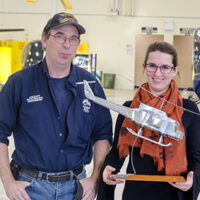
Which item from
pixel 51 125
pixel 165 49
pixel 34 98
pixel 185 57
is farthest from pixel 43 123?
pixel 185 57

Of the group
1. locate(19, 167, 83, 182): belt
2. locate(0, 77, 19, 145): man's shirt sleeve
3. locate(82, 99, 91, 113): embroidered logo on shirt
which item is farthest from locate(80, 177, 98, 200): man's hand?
locate(0, 77, 19, 145): man's shirt sleeve

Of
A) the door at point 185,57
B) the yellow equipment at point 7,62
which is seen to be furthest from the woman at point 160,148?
the door at point 185,57

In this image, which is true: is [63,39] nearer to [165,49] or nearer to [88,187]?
[165,49]

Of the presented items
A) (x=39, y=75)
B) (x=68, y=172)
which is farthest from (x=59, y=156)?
(x=39, y=75)

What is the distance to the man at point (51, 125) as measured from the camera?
6.90 ft

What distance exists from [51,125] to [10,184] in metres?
0.43

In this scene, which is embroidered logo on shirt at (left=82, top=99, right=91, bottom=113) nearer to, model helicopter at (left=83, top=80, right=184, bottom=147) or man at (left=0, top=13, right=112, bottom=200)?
man at (left=0, top=13, right=112, bottom=200)

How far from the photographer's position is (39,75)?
223 centimetres

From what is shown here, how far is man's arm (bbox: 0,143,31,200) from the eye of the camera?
2.07m

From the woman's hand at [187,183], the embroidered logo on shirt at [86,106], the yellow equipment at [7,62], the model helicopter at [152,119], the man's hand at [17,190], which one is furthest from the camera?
the yellow equipment at [7,62]

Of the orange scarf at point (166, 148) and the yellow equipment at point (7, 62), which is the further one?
the yellow equipment at point (7, 62)

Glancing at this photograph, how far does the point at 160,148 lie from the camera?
5.82 feet

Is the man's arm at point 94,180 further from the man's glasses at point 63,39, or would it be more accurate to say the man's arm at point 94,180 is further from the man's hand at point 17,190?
the man's glasses at point 63,39

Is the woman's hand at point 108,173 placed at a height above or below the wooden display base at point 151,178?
below
